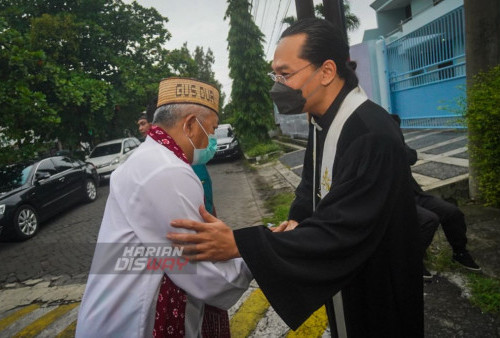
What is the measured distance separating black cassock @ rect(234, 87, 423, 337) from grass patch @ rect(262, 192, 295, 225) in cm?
407

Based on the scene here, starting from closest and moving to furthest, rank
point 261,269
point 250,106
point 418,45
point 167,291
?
point 261,269 → point 167,291 → point 418,45 → point 250,106

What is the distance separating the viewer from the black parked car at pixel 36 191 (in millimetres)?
6641

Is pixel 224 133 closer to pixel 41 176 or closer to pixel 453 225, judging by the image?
pixel 41 176

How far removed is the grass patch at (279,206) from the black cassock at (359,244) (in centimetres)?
407

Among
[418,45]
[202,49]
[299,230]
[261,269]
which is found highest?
[202,49]

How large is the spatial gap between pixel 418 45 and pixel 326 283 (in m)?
10.6

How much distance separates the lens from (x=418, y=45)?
973 centimetres

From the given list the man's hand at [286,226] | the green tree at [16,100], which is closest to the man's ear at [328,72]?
the man's hand at [286,226]

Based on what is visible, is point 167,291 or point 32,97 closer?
point 167,291

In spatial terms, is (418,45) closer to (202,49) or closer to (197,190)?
(197,190)

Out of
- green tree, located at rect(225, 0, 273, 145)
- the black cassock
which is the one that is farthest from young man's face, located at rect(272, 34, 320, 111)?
green tree, located at rect(225, 0, 273, 145)

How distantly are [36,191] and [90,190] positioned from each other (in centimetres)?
262

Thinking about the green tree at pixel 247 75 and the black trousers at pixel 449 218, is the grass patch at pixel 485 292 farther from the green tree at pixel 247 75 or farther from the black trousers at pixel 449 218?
the green tree at pixel 247 75

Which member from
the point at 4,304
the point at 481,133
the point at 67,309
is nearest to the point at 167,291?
the point at 67,309
